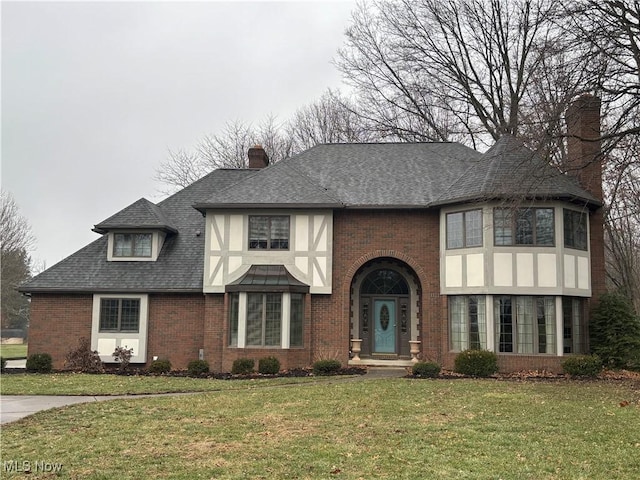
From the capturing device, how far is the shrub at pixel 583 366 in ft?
53.5

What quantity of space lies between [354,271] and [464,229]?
12.9ft

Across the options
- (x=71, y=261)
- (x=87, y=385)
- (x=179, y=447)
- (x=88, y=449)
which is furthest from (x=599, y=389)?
(x=71, y=261)

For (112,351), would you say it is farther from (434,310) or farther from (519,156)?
(519,156)

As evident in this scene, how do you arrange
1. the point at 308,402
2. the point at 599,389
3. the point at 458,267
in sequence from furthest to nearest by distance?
the point at 458,267 < the point at 599,389 < the point at 308,402

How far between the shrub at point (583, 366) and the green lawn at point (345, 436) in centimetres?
314

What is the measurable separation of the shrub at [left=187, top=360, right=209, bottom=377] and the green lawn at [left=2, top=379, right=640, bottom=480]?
473 centimetres

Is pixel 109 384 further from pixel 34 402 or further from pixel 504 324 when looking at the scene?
pixel 504 324

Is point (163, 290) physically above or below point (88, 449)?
above

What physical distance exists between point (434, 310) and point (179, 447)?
12240 mm

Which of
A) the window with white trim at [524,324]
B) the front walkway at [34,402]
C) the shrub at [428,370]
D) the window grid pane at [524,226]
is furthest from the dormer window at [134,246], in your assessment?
the window grid pane at [524,226]

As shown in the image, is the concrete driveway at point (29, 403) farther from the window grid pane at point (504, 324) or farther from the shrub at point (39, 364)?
the window grid pane at point (504, 324)

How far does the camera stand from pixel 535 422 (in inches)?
386

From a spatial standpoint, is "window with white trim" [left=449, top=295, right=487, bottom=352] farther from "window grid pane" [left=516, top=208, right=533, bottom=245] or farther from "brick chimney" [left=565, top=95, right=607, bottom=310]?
"brick chimney" [left=565, top=95, right=607, bottom=310]

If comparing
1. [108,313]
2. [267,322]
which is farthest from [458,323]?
[108,313]
